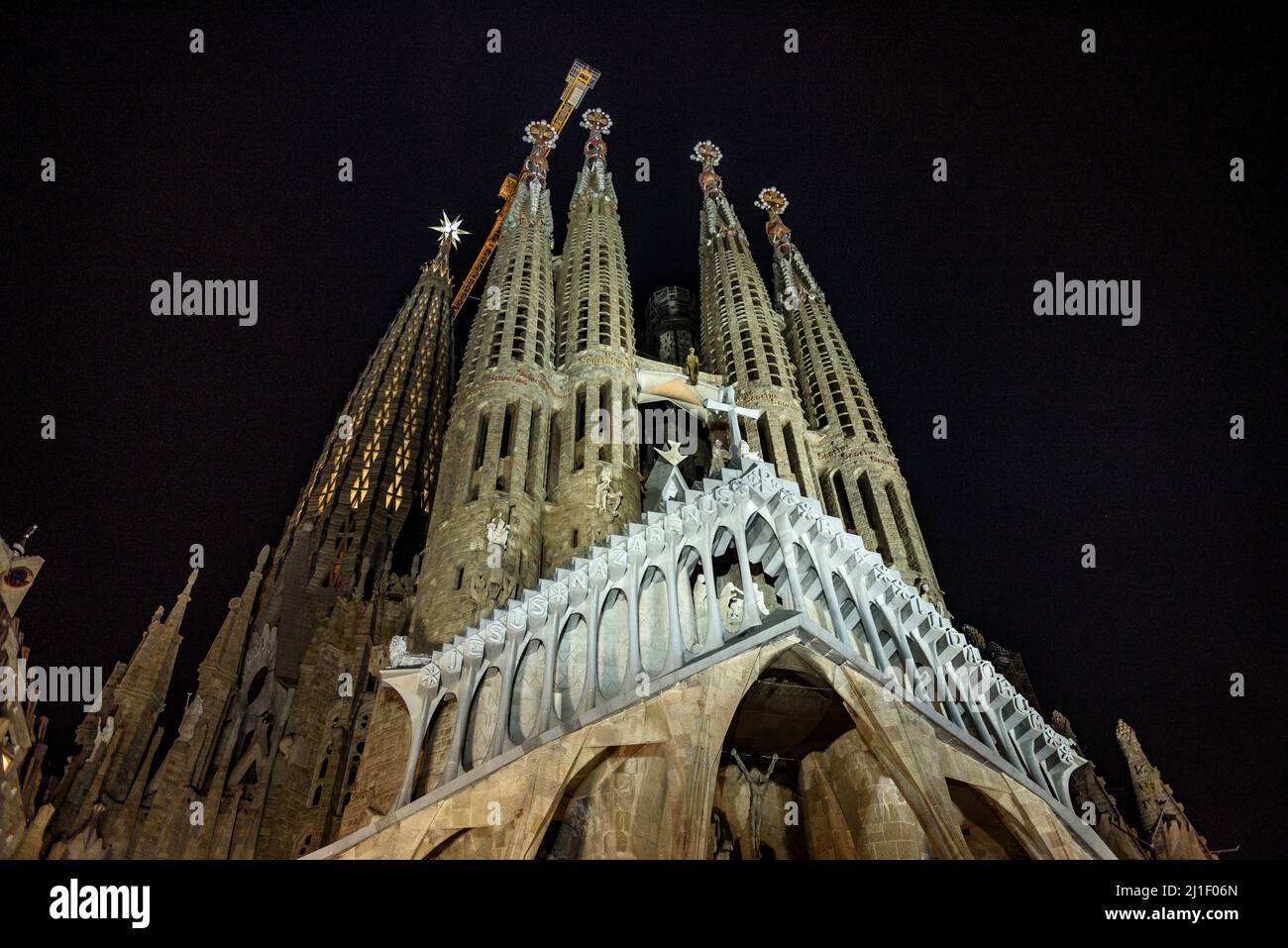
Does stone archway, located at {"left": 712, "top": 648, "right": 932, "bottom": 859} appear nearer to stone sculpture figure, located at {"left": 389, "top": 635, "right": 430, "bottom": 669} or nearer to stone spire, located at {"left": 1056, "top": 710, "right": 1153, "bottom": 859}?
stone spire, located at {"left": 1056, "top": 710, "right": 1153, "bottom": 859}

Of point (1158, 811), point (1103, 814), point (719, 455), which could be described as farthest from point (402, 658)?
point (1158, 811)

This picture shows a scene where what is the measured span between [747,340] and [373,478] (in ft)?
70.3

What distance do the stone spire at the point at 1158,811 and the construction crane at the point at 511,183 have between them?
56143mm

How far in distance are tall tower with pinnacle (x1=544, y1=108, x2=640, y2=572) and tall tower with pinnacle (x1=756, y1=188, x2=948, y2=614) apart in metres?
9.25

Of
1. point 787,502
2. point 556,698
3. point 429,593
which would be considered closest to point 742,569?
point 787,502

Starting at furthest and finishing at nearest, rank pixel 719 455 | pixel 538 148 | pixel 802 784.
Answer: pixel 538 148
pixel 719 455
pixel 802 784

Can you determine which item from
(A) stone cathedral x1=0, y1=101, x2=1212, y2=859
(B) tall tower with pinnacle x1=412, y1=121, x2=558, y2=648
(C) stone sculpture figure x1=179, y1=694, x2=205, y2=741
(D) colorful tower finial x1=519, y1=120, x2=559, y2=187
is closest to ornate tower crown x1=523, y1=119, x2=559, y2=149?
(D) colorful tower finial x1=519, y1=120, x2=559, y2=187

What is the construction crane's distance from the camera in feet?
245

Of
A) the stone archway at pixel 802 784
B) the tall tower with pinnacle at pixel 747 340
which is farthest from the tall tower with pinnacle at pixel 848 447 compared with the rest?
the stone archway at pixel 802 784

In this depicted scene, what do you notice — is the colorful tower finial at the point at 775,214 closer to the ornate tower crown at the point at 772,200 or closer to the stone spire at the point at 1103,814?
the ornate tower crown at the point at 772,200

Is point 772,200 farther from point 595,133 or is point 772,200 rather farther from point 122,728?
point 122,728

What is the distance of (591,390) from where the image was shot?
37.7m

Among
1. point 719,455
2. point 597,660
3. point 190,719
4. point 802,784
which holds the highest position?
point 719,455

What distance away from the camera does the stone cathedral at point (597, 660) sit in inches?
680
